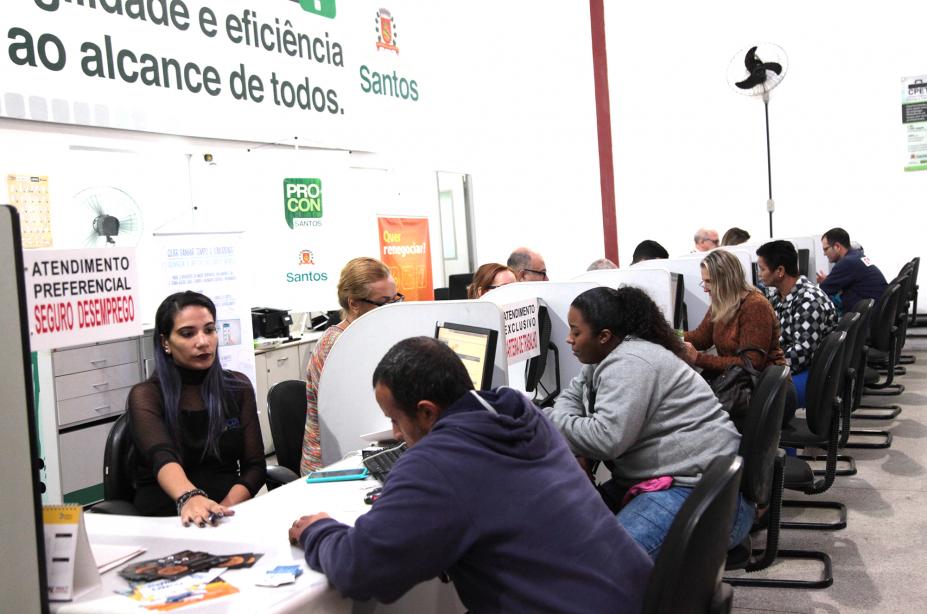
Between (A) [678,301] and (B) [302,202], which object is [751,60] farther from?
(B) [302,202]

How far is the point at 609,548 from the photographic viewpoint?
140cm

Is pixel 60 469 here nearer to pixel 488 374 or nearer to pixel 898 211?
pixel 488 374

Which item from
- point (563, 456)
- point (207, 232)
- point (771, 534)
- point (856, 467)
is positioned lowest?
point (856, 467)

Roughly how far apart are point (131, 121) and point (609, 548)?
399 cm

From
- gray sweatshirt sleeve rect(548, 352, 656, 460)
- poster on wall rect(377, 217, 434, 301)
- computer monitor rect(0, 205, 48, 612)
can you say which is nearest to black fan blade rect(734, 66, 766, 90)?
poster on wall rect(377, 217, 434, 301)

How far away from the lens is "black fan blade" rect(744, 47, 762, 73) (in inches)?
332

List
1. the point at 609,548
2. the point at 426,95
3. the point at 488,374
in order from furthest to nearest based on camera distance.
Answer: the point at 426,95
the point at 488,374
the point at 609,548

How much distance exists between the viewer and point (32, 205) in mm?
4371

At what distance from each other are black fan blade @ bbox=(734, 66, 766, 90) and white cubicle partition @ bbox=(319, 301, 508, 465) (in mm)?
6801

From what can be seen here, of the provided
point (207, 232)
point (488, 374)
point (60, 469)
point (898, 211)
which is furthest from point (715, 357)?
point (898, 211)

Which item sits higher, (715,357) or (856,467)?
(715,357)

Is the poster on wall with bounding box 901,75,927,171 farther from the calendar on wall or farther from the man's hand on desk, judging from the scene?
the man's hand on desk

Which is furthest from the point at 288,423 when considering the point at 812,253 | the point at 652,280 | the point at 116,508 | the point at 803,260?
the point at 812,253

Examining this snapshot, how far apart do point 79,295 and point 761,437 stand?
171cm
